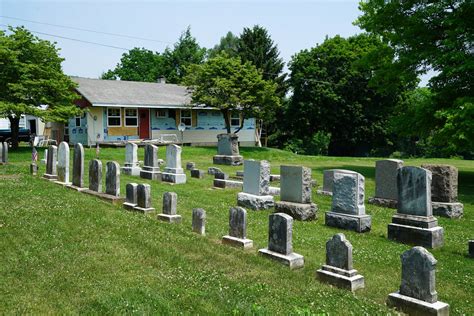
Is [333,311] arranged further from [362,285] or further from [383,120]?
[383,120]

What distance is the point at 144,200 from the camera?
10.1m

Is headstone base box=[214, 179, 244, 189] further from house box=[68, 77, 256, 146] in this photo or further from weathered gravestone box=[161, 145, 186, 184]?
house box=[68, 77, 256, 146]

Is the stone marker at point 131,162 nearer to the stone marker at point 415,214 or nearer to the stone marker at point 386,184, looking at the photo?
the stone marker at point 386,184

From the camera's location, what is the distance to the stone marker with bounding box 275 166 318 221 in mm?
10586

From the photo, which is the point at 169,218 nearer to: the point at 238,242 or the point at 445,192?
the point at 238,242

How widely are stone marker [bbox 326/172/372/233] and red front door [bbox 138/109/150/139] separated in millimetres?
26000

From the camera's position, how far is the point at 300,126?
4038cm

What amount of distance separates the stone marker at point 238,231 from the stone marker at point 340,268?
5.70ft

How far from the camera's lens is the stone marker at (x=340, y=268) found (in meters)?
6.12

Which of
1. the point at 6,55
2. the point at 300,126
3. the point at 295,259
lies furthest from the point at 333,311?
the point at 300,126

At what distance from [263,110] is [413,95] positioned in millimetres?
17077

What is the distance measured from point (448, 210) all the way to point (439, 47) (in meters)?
9.24

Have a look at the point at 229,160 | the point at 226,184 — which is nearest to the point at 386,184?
the point at 226,184

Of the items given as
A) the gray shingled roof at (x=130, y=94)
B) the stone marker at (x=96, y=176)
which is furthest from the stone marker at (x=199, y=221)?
the gray shingled roof at (x=130, y=94)
